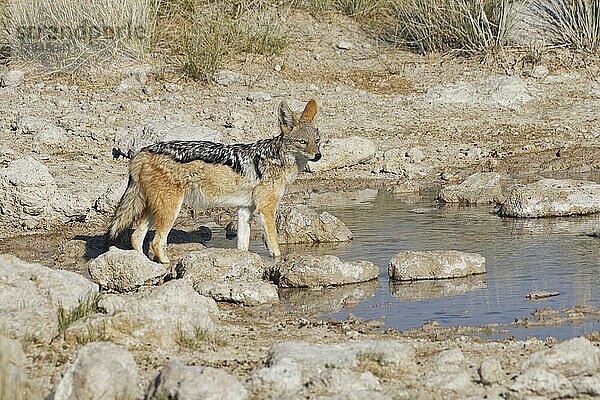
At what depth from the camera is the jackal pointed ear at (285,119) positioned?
10828mm

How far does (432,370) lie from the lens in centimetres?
647

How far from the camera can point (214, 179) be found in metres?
10.5

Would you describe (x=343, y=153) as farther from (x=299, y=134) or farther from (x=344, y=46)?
(x=344, y=46)

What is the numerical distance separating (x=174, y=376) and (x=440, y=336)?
97.1 inches

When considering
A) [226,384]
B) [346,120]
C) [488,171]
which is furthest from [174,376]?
[346,120]

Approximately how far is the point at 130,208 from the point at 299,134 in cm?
171

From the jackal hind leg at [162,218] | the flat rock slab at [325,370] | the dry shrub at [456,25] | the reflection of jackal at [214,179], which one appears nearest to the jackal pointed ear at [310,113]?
the reflection of jackal at [214,179]

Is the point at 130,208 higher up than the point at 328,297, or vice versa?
the point at 130,208

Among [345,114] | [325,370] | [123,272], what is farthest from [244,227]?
[345,114]

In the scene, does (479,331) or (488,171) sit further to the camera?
(488,171)

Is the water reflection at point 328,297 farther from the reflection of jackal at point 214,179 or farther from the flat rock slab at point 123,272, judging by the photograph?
the reflection of jackal at point 214,179

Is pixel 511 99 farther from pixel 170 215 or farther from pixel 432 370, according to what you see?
pixel 432 370

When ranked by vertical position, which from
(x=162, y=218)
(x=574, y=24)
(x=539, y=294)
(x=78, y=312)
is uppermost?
(x=574, y=24)

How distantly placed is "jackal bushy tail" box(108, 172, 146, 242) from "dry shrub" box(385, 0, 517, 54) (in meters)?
8.97
